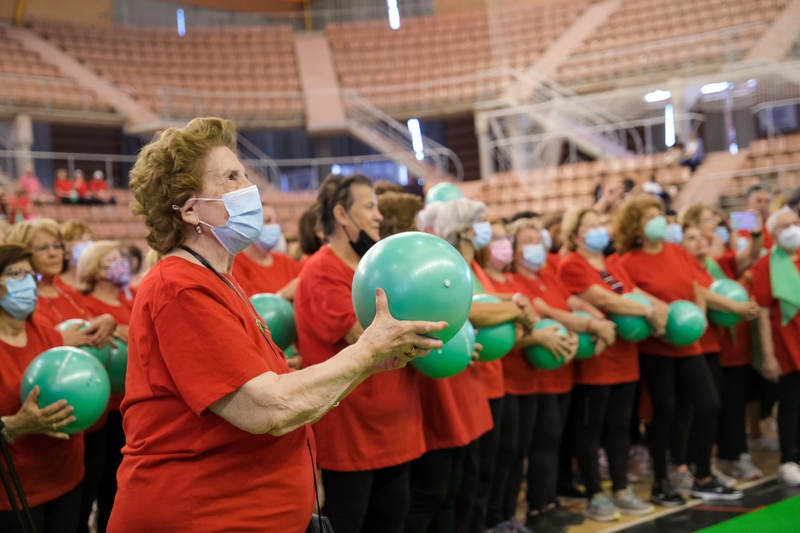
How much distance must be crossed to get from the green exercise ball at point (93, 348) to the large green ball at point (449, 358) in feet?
4.36

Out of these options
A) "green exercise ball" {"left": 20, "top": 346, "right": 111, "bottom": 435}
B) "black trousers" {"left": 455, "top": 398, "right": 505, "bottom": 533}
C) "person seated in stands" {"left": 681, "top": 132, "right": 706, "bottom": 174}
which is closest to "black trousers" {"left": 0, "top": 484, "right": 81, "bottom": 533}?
"green exercise ball" {"left": 20, "top": 346, "right": 111, "bottom": 435}

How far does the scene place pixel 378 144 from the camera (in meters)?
14.4

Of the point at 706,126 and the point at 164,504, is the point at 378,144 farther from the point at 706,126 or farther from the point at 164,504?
the point at 164,504

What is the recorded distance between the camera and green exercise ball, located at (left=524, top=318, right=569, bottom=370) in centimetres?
351

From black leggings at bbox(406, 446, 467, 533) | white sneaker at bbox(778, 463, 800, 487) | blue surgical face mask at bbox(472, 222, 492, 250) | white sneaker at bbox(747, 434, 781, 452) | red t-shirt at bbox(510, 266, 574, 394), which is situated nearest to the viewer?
black leggings at bbox(406, 446, 467, 533)

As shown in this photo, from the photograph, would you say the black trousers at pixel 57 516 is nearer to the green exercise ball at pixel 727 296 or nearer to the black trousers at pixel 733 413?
the green exercise ball at pixel 727 296

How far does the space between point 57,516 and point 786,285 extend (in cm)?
402

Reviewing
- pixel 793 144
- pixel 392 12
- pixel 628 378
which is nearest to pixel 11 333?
pixel 628 378

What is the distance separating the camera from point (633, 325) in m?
3.84

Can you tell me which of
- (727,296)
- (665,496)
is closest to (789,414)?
(727,296)

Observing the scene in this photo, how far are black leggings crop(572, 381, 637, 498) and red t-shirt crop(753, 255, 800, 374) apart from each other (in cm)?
110

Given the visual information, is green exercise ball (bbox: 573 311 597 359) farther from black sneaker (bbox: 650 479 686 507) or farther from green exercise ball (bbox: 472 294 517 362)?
black sneaker (bbox: 650 479 686 507)

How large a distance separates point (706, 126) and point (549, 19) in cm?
397

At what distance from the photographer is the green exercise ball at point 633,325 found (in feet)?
12.6
